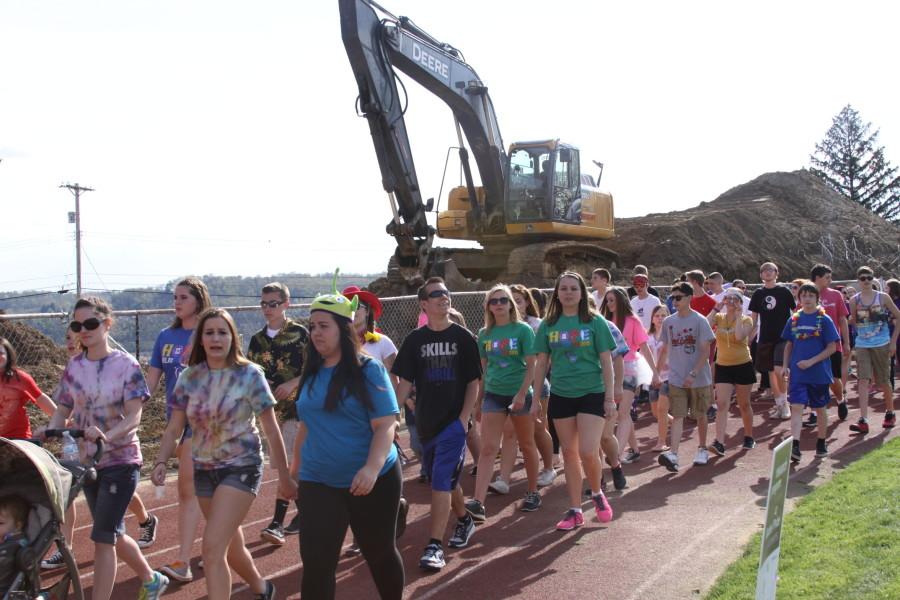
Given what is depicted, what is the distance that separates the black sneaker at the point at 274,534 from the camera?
23.8ft

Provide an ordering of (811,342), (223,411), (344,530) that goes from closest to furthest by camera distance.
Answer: (344,530), (223,411), (811,342)

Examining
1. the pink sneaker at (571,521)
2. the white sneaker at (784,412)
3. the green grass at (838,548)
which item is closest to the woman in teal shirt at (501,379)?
the pink sneaker at (571,521)

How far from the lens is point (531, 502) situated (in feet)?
27.2

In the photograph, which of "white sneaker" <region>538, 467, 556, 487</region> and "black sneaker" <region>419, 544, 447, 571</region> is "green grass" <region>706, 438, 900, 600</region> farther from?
"white sneaker" <region>538, 467, 556, 487</region>

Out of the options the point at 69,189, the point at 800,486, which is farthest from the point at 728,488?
the point at 69,189

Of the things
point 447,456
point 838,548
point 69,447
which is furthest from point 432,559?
point 838,548

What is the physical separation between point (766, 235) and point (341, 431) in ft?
119

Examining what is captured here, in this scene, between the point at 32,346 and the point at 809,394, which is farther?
the point at 32,346

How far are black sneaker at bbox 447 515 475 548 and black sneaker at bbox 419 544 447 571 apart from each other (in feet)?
1.79

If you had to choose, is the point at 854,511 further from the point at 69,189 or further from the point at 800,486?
the point at 69,189

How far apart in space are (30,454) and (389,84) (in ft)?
53.4

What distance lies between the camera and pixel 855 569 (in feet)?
19.2

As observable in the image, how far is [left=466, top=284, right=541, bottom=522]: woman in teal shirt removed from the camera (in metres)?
7.73

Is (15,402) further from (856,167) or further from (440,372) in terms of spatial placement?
(856,167)
